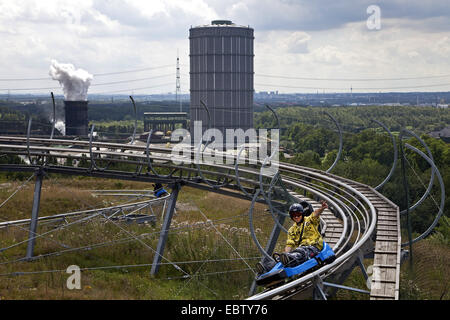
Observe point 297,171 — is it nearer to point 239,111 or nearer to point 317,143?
point 317,143

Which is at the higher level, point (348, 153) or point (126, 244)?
point (348, 153)

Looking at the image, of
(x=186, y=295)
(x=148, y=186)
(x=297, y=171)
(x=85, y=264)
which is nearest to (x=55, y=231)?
(x=85, y=264)

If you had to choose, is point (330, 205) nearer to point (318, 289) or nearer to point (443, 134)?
point (318, 289)

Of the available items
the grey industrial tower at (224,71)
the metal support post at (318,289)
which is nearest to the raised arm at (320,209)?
the metal support post at (318,289)

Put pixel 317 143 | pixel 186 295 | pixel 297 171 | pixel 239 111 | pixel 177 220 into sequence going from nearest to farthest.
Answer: pixel 186 295 < pixel 297 171 < pixel 177 220 < pixel 317 143 < pixel 239 111

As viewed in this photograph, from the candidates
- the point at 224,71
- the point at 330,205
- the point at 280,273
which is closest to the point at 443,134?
the point at 224,71

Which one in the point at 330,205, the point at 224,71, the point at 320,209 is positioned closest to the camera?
the point at 320,209
